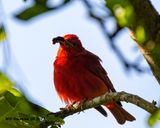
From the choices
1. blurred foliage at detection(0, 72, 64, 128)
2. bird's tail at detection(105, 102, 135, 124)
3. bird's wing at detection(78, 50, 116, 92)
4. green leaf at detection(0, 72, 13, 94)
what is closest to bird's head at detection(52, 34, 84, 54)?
bird's wing at detection(78, 50, 116, 92)

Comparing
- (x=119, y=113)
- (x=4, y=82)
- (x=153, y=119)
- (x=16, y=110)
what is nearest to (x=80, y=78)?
(x=119, y=113)

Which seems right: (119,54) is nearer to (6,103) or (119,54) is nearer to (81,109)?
(6,103)

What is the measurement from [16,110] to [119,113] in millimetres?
3898

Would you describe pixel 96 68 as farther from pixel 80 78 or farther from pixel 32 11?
pixel 32 11

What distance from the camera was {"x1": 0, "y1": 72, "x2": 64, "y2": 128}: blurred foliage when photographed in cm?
167

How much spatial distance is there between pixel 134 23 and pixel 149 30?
195 millimetres

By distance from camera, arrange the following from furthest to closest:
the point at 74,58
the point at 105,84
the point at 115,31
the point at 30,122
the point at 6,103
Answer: the point at 74,58 → the point at 105,84 → the point at 30,122 → the point at 6,103 → the point at 115,31

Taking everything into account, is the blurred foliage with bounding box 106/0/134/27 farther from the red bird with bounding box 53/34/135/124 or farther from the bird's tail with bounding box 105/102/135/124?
A: the bird's tail with bounding box 105/102/135/124

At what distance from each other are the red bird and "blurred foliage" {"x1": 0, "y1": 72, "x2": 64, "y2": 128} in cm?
228

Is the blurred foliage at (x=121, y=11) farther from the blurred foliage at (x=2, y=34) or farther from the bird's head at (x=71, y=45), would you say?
the bird's head at (x=71, y=45)

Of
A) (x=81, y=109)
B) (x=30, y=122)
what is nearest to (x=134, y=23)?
(x=30, y=122)

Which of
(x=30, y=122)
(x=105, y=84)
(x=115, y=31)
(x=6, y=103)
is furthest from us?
(x=105, y=84)

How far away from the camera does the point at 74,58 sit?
225 inches

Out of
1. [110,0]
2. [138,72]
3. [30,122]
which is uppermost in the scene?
[110,0]
